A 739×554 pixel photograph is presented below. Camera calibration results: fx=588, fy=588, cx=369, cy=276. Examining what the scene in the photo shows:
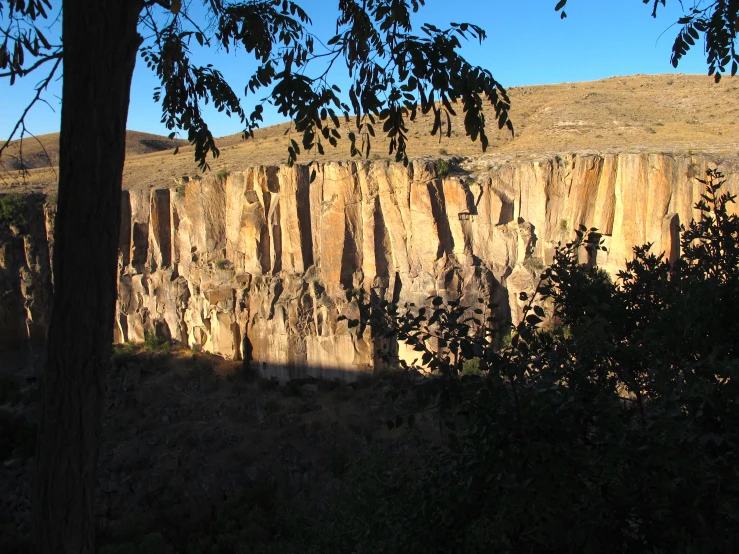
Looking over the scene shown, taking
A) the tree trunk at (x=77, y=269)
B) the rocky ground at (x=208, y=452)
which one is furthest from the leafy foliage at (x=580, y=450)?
the rocky ground at (x=208, y=452)

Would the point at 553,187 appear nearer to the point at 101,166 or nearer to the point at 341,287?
the point at 341,287

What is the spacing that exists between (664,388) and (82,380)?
9.54 ft

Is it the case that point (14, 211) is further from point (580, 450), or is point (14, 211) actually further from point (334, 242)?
point (580, 450)

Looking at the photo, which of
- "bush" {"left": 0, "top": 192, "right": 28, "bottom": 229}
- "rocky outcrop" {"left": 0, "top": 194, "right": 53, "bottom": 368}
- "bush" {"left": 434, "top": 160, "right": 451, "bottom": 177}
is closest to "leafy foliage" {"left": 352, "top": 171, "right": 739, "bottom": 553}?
"bush" {"left": 434, "top": 160, "right": 451, "bottom": 177}

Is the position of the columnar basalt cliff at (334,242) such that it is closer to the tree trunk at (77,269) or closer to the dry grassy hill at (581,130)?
the dry grassy hill at (581,130)

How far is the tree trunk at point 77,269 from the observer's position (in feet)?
10.2

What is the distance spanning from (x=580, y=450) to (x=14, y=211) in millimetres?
25279

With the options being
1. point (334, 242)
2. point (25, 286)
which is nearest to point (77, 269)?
point (334, 242)

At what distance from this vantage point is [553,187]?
18203mm

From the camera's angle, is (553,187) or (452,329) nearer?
(452,329)

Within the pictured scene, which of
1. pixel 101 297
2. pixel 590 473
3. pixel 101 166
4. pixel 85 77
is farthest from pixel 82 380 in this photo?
pixel 590 473

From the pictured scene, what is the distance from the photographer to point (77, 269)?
10.2 ft

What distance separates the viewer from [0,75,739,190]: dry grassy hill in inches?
881

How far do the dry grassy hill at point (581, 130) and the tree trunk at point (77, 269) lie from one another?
18580 millimetres
